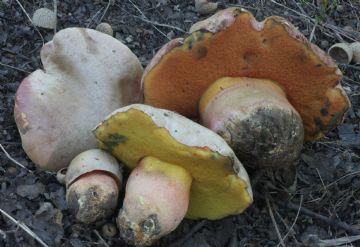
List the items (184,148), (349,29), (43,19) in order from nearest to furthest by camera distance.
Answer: (184,148) → (43,19) → (349,29)

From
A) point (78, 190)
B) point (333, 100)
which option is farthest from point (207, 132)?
point (333, 100)

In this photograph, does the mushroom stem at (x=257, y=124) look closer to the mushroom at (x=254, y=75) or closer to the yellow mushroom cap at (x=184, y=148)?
the mushroom at (x=254, y=75)

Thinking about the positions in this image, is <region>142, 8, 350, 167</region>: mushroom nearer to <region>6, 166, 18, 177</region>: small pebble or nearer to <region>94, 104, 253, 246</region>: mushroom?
<region>94, 104, 253, 246</region>: mushroom

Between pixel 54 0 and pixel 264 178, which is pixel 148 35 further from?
pixel 264 178

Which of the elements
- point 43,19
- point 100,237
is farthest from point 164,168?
point 43,19

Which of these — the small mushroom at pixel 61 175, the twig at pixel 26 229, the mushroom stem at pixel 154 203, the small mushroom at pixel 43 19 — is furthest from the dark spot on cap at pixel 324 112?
the small mushroom at pixel 43 19

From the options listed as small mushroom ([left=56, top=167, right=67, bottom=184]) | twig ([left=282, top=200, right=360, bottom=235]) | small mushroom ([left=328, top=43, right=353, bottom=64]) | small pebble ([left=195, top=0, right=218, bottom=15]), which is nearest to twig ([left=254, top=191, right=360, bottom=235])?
twig ([left=282, top=200, right=360, bottom=235])

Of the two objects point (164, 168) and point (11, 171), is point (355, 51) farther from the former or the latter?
point (11, 171)
